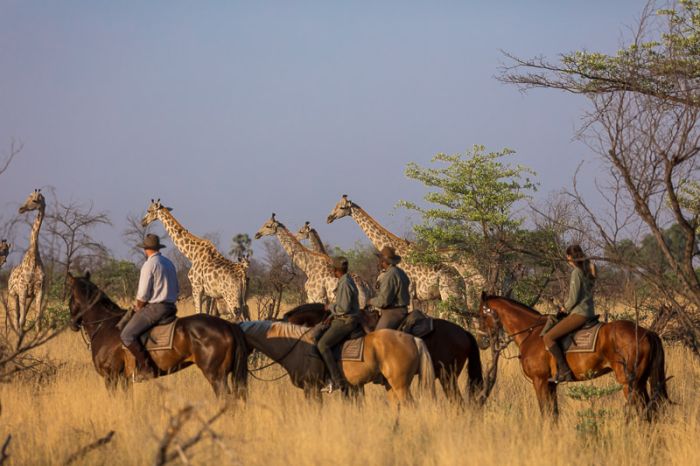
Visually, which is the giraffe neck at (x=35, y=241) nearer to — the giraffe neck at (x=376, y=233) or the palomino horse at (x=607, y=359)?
the giraffe neck at (x=376, y=233)

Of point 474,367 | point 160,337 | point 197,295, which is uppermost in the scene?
point 197,295

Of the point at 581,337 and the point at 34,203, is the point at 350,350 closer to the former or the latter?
the point at 581,337

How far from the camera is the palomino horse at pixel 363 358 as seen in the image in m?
10.6

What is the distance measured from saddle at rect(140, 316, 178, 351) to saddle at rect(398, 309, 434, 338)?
9.21 feet

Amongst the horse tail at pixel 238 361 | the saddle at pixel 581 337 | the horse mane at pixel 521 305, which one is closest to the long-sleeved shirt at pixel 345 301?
the horse tail at pixel 238 361

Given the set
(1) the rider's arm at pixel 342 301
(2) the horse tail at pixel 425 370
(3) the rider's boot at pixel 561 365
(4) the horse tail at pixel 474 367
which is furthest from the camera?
(4) the horse tail at pixel 474 367

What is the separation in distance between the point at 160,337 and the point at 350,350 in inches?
91.2

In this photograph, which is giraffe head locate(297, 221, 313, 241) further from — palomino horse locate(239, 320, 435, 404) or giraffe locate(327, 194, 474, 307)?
palomino horse locate(239, 320, 435, 404)

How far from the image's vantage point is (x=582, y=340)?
10688mm

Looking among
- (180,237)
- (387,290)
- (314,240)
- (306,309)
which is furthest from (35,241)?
(387,290)

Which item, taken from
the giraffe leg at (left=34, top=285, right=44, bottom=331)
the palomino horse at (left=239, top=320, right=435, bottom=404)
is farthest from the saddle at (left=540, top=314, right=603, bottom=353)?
the giraffe leg at (left=34, top=285, right=44, bottom=331)

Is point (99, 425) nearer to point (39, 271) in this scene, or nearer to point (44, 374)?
point (44, 374)

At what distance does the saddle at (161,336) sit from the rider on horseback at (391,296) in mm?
2502

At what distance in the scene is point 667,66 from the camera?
10008mm
